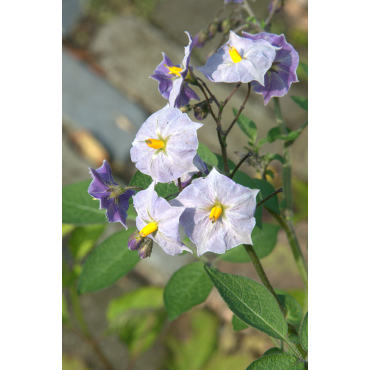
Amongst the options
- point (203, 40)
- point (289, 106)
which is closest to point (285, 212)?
point (203, 40)

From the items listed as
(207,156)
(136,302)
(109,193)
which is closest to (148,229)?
(109,193)

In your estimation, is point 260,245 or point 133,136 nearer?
point 260,245

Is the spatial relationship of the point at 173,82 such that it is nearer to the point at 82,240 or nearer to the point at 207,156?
the point at 207,156

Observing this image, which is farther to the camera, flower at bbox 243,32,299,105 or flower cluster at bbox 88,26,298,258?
flower at bbox 243,32,299,105

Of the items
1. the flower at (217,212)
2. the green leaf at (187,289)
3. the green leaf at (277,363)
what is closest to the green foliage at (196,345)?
the green leaf at (187,289)

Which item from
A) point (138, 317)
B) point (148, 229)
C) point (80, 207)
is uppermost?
point (148, 229)

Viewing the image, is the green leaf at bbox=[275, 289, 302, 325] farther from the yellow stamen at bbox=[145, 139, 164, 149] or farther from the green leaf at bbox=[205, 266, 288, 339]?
the yellow stamen at bbox=[145, 139, 164, 149]

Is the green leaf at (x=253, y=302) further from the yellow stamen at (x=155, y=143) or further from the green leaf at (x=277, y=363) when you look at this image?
the yellow stamen at (x=155, y=143)

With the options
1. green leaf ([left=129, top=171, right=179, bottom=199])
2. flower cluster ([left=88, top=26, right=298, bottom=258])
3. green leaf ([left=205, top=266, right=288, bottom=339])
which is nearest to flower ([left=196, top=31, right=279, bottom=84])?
flower cluster ([left=88, top=26, right=298, bottom=258])
